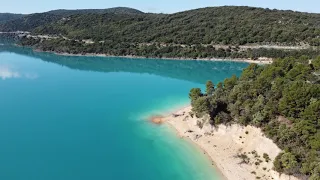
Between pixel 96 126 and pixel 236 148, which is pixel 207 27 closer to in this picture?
pixel 96 126

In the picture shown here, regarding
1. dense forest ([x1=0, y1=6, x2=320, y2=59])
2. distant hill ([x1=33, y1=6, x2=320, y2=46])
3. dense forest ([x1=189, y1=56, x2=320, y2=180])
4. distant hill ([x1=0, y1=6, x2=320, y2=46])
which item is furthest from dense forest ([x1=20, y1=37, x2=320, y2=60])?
dense forest ([x1=189, y1=56, x2=320, y2=180])

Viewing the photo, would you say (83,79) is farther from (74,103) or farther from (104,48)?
(104,48)

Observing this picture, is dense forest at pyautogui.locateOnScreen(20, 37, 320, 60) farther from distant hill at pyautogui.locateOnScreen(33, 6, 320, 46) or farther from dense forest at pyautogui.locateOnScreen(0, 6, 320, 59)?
distant hill at pyautogui.locateOnScreen(33, 6, 320, 46)

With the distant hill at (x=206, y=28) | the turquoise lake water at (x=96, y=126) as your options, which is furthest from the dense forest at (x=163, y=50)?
the turquoise lake water at (x=96, y=126)

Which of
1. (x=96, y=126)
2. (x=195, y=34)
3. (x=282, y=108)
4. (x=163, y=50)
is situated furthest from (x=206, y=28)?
(x=282, y=108)

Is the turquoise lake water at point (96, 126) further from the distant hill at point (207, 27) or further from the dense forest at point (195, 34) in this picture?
the distant hill at point (207, 27)
